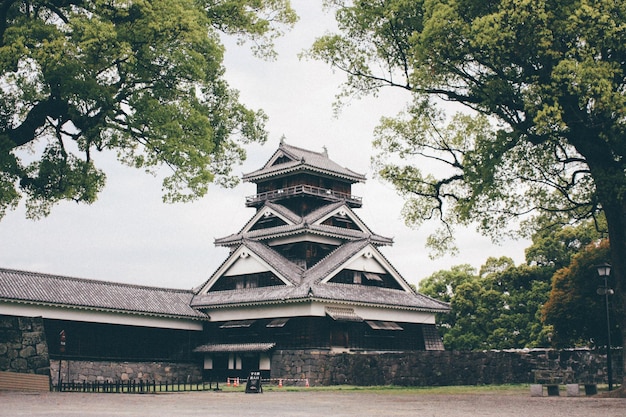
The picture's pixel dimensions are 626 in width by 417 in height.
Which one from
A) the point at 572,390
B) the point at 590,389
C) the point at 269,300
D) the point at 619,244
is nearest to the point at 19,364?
the point at 269,300

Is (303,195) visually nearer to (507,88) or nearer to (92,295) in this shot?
(92,295)

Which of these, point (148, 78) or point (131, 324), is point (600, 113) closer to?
point (148, 78)

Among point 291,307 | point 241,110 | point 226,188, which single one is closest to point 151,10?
point 241,110

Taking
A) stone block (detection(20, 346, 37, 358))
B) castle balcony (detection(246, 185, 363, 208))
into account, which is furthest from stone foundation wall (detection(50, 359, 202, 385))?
castle balcony (detection(246, 185, 363, 208))

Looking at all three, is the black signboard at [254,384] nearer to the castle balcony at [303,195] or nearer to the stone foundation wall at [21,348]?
the stone foundation wall at [21,348]

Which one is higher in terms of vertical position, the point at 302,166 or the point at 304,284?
the point at 302,166

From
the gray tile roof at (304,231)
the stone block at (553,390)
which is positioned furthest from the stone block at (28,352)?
the stone block at (553,390)

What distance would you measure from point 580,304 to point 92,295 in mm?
25927

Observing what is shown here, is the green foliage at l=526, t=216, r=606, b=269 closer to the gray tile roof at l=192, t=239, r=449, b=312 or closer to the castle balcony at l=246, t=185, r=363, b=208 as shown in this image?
the gray tile roof at l=192, t=239, r=449, b=312

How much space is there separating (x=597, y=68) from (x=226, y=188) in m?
13.6

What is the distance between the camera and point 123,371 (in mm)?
41438

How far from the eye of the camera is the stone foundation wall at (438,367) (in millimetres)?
32812

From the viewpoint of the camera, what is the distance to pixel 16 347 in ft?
99.7

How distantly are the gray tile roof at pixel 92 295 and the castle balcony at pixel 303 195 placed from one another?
8.55 m
